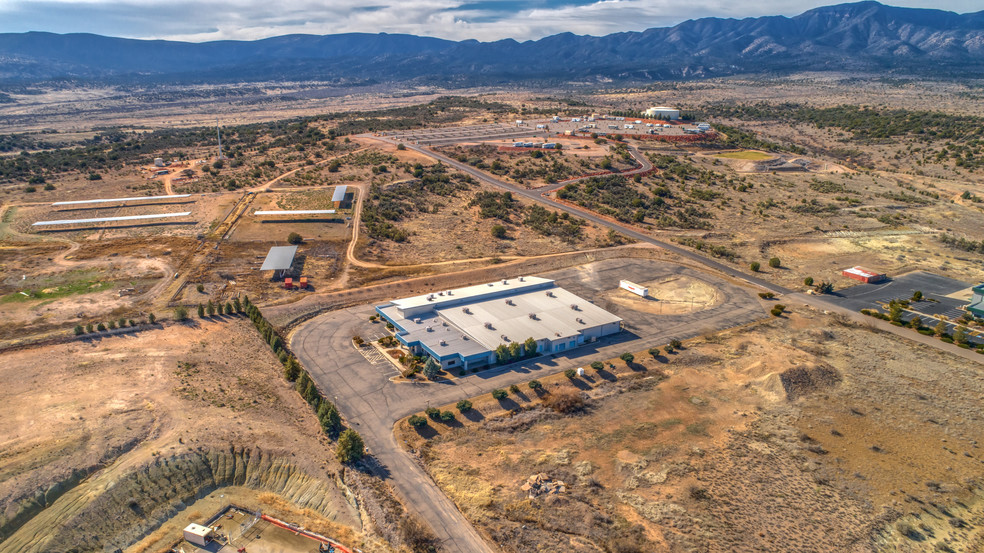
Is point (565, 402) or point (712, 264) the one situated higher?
point (565, 402)

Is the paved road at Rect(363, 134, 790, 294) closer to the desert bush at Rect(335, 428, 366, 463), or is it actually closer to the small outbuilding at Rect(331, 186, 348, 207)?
the small outbuilding at Rect(331, 186, 348, 207)

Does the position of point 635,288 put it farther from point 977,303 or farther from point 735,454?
point 977,303

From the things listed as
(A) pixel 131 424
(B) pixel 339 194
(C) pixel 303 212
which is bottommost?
(A) pixel 131 424

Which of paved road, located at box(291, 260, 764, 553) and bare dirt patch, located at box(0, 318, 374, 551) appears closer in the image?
bare dirt patch, located at box(0, 318, 374, 551)

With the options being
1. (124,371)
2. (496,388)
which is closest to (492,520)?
(496,388)

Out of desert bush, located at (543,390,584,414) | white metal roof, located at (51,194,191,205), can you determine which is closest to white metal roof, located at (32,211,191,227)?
white metal roof, located at (51,194,191,205)

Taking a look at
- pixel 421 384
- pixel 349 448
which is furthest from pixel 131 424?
pixel 421 384

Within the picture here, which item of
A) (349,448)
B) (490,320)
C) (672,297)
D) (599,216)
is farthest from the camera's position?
(599,216)
